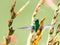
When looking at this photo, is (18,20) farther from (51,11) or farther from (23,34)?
(51,11)

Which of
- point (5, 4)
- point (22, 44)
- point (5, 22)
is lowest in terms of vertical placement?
point (22, 44)

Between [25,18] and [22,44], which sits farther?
[25,18]

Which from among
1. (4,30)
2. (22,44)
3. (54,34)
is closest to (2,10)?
(4,30)

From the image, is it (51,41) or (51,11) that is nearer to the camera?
(51,41)

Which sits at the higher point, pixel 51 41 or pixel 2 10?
pixel 2 10

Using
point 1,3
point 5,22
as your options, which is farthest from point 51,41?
point 1,3

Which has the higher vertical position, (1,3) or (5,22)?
(1,3)

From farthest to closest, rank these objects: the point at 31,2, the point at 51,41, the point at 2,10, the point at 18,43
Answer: the point at 31,2
the point at 2,10
the point at 18,43
the point at 51,41

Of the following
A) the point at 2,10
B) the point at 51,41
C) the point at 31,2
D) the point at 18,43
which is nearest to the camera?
the point at 51,41

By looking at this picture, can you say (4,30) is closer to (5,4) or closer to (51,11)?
(5,4)
